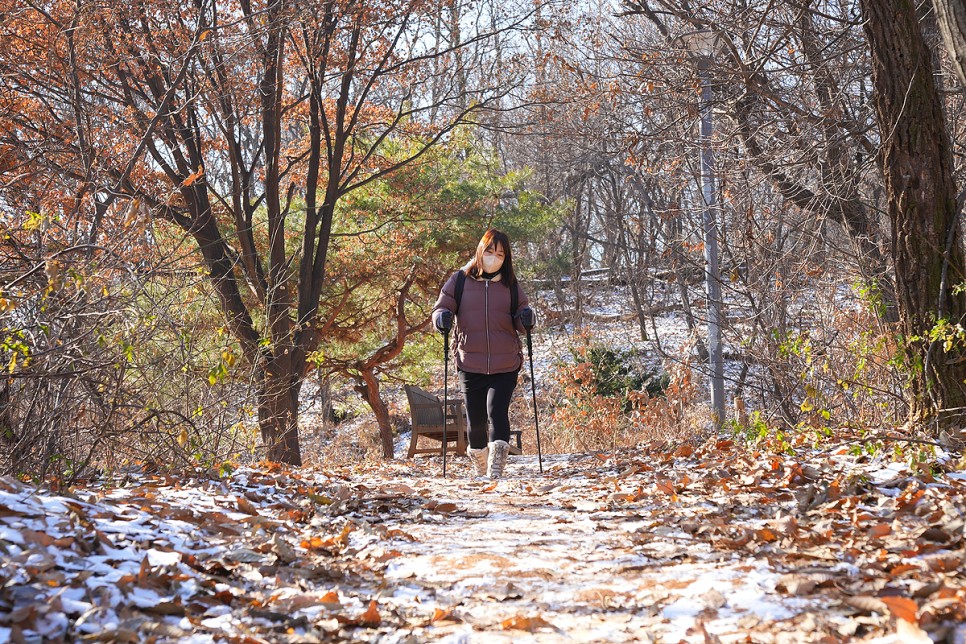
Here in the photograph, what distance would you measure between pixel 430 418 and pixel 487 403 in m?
7.04

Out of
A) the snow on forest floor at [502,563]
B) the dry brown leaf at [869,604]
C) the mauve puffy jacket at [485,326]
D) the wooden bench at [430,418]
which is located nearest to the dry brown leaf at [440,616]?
the snow on forest floor at [502,563]

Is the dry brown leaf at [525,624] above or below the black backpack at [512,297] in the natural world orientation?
below

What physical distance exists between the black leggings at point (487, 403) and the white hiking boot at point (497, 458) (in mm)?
51

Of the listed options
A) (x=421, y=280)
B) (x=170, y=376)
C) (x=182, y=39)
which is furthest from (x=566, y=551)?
(x=421, y=280)

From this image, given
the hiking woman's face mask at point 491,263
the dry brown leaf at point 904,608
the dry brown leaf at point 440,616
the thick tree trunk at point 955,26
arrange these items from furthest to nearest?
the hiking woman's face mask at point 491,263 < the thick tree trunk at point 955,26 < the dry brown leaf at point 440,616 < the dry brown leaf at point 904,608

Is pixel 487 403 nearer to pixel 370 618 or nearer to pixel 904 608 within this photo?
pixel 370 618

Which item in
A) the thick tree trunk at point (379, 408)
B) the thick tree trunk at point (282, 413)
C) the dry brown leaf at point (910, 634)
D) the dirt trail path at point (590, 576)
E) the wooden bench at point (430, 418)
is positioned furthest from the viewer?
the thick tree trunk at point (379, 408)

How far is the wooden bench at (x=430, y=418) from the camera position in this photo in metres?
14.2

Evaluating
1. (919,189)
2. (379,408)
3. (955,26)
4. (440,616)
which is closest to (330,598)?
(440,616)

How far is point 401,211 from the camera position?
15672mm

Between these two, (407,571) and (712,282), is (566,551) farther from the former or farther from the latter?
(712,282)

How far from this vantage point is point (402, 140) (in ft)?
54.0

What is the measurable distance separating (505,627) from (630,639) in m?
0.43

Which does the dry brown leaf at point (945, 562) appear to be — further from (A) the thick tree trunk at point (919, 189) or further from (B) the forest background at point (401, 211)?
(A) the thick tree trunk at point (919, 189)
